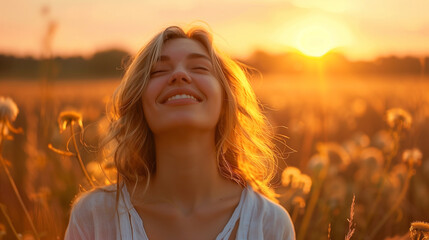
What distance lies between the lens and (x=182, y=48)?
9.20 feet

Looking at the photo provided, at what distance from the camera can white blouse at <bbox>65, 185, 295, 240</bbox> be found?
2.55 m

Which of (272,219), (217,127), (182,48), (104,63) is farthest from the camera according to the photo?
(104,63)

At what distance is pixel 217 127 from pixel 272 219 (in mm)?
609

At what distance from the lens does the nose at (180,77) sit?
2621 millimetres

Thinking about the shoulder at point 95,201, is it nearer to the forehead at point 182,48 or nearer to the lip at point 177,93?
the lip at point 177,93

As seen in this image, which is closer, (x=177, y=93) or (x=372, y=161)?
(x=177, y=93)

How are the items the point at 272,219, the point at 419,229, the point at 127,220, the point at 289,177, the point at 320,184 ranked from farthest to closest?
1. the point at 320,184
2. the point at 289,177
3. the point at 272,219
4. the point at 127,220
5. the point at 419,229

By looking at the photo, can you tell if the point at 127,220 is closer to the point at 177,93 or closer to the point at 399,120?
the point at 177,93

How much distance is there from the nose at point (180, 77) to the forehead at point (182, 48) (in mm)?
166

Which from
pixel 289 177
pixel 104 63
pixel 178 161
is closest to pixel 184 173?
pixel 178 161

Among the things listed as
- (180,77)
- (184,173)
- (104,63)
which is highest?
(104,63)

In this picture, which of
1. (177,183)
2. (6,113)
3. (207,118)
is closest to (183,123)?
(207,118)

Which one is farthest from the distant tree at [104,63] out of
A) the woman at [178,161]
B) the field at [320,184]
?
the woman at [178,161]

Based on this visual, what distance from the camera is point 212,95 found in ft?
8.79
